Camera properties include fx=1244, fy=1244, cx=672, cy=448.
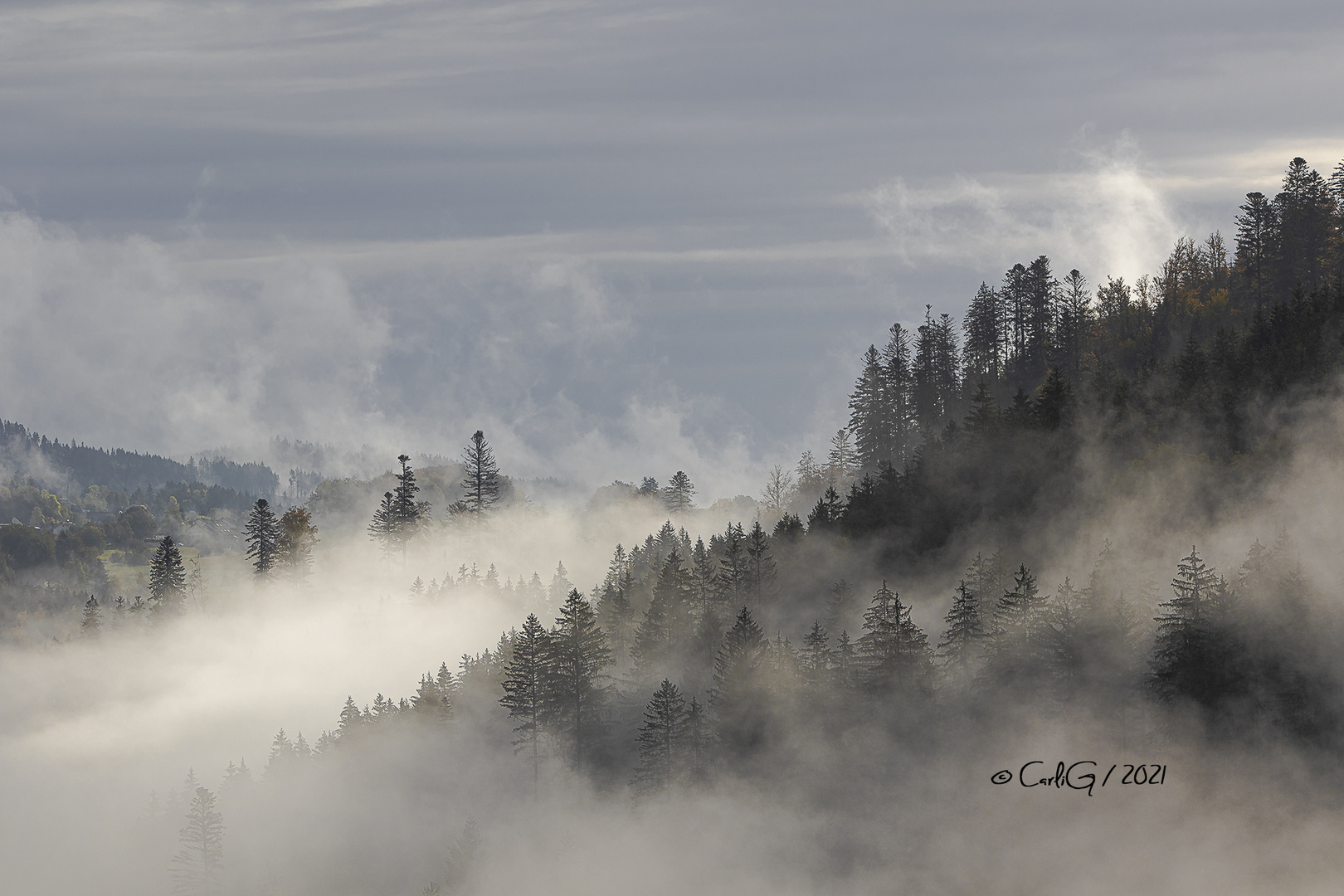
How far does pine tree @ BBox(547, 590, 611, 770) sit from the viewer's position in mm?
102688

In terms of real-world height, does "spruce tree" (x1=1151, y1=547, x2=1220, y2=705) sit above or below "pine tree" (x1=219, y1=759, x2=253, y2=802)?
above

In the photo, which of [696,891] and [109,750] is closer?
[696,891]

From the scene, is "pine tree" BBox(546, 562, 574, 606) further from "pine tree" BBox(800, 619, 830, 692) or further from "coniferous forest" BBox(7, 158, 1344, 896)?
"pine tree" BBox(800, 619, 830, 692)

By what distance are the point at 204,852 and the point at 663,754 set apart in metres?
49.5

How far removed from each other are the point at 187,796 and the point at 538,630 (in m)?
83.2

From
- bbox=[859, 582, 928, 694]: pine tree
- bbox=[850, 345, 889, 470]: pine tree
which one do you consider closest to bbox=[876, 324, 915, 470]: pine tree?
bbox=[850, 345, 889, 470]: pine tree

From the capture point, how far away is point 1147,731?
273 ft

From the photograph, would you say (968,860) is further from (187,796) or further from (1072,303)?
(187,796)

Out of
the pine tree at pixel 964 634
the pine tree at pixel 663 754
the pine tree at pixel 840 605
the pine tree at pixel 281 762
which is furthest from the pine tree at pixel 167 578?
the pine tree at pixel 964 634

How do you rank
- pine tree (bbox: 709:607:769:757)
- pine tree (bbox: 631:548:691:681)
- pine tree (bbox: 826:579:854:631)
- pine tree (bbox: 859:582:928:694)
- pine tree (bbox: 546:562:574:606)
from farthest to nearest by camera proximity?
1. pine tree (bbox: 546:562:574:606)
2. pine tree (bbox: 631:548:691:681)
3. pine tree (bbox: 826:579:854:631)
4. pine tree (bbox: 709:607:769:757)
5. pine tree (bbox: 859:582:928:694)

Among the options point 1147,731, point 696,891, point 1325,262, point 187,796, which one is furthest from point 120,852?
point 1325,262

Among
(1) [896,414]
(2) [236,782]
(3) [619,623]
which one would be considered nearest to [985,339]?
(1) [896,414]

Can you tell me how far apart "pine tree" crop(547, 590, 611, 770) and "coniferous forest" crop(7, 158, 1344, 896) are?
26 centimetres

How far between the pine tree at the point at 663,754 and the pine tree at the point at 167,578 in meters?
97.7
